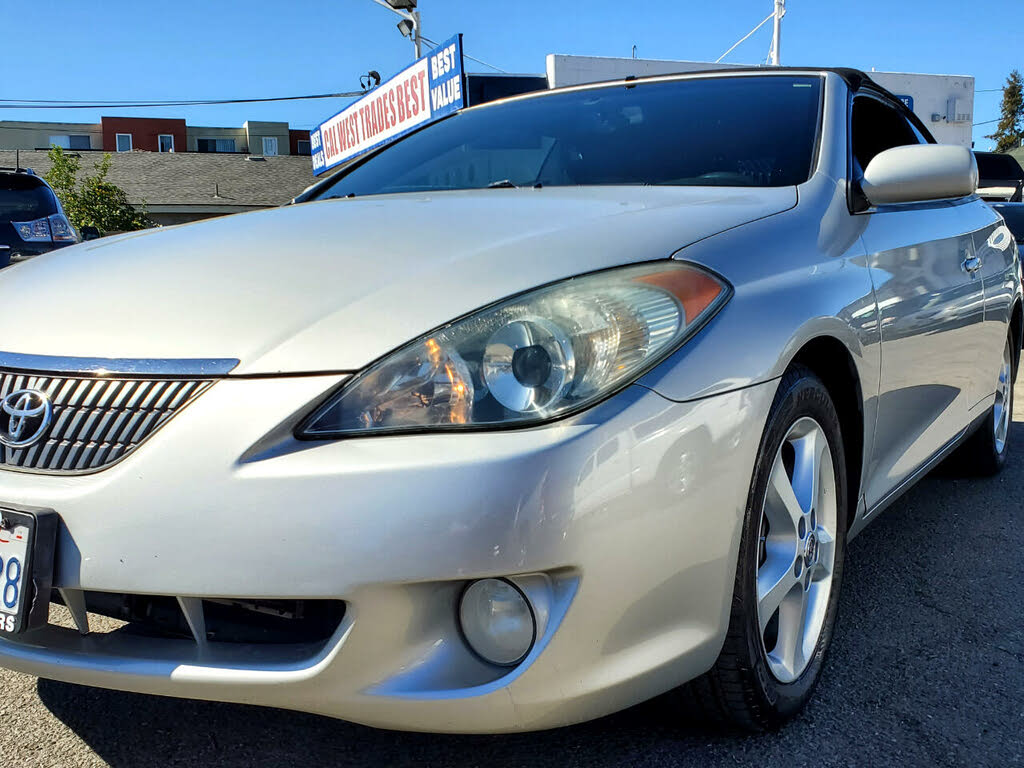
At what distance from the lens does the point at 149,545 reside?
1468mm

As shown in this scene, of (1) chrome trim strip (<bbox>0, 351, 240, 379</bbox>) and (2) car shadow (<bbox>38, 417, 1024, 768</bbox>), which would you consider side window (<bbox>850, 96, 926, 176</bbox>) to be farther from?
(1) chrome trim strip (<bbox>0, 351, 240, 379</bbox>)

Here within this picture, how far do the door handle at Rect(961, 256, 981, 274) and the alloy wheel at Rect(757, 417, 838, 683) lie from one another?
1.30 metres

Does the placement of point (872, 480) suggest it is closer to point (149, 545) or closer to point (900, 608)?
point (900, 608)

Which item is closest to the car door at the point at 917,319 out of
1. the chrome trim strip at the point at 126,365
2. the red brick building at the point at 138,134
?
the chrome trim strip at the point at 126,365

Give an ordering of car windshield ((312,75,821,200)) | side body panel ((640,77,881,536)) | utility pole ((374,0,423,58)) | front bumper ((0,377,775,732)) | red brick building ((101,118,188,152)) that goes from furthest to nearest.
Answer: red brick building ((101,118,188,152))
utility pole ((374,0,423,58))
car windshield ((312,75,821,200))
side body panel ((640,77,881,536))
front bumper ((0,377,775,732))

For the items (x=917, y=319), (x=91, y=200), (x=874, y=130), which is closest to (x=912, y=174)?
(x=917, y=319)

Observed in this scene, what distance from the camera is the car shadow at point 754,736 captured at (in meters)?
1.86

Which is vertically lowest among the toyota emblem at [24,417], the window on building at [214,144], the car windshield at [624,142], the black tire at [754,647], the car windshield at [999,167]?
the black tire at [754,647]

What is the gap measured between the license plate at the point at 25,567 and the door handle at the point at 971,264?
267 centimetres

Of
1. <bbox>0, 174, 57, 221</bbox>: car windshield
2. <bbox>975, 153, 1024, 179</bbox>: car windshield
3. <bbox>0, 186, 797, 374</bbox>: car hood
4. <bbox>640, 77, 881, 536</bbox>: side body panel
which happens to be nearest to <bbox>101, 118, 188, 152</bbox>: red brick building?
<bbox>975, 153, 1024, 179</bbox>: car windshield

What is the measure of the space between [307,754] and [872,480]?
1482 millimetres

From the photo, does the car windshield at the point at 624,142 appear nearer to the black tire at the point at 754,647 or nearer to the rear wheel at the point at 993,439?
the black tire at the point at 754,647

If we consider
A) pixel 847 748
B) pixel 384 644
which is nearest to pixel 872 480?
pixel 847 748

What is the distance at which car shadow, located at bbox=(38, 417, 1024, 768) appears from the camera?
6.11ft
